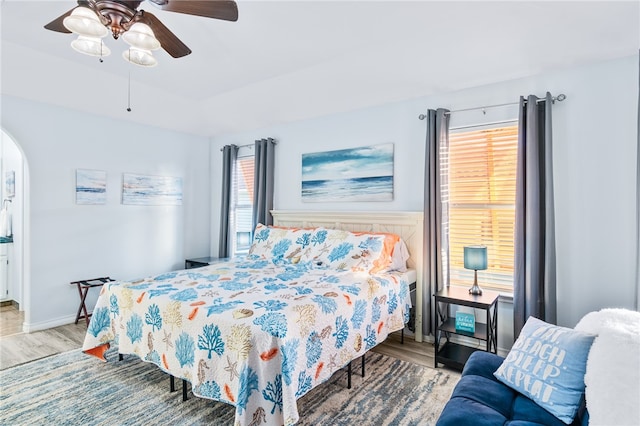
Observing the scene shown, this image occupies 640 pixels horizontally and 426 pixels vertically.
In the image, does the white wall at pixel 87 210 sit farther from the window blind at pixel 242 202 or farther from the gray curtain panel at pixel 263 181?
the gray curtain panel at pixel 263 181

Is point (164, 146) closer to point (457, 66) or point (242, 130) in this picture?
point (242, 130)

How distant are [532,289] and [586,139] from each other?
50.3 inches

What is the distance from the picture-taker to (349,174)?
13.1ft

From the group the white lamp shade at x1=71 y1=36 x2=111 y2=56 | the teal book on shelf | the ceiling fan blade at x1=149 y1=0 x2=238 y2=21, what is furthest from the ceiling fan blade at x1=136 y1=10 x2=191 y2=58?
the teal book on shelf

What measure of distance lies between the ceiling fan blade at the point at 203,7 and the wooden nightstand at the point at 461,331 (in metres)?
2.59

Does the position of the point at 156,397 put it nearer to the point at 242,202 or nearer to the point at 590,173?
the point at 242,202

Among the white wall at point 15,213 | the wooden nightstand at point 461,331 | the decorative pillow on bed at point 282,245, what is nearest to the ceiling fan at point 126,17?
the decorative pillow on bed at point 282,245

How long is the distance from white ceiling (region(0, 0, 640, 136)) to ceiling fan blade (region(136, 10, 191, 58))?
1.27 ft

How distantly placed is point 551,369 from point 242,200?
434 centimetres

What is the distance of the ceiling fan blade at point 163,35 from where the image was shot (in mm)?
2010

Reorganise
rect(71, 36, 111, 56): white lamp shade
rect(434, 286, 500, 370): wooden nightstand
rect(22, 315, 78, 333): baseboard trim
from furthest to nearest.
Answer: rect(22, 315, 78, 333): baseboard trim
rect(434, 286, 500, 370): wooden nightstand
rect(71, 36, 111, 56): white lamp shade

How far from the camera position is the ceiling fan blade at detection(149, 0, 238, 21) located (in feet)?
6.15

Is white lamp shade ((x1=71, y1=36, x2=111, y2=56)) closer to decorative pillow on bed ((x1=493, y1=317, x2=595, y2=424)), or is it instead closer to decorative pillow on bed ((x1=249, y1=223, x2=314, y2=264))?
decorative pillow on bed ((x1=249, y1=223, x2=314, y2=264))

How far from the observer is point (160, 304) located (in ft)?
7.47
